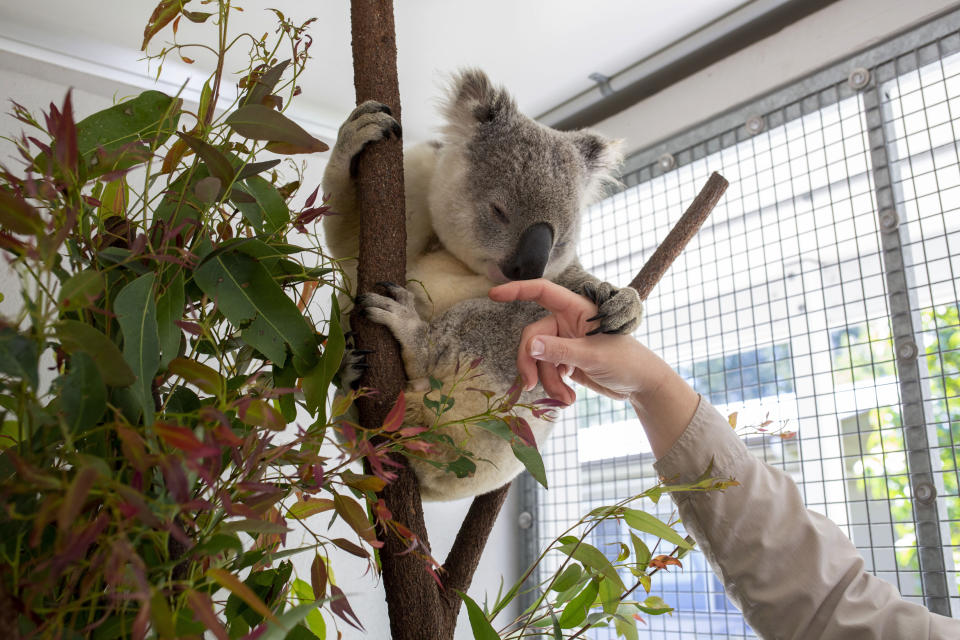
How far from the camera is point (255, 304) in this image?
2.29ft

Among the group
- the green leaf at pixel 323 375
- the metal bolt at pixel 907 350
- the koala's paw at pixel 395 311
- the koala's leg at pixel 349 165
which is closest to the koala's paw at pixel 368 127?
the koala's leg at pixel 349 165

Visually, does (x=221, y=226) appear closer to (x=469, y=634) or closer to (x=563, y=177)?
(x=563, y=177)

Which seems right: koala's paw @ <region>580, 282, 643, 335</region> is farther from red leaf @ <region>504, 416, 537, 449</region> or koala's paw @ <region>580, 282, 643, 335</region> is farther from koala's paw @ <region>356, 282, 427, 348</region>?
red leaf @ <region>504, 416, 537, 449</region>

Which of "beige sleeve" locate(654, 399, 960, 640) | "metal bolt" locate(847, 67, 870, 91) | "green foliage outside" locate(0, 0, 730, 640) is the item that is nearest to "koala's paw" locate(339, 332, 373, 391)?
"green foliage outside" locate(0, 0, 730, 640)

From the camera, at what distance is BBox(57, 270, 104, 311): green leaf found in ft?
1.34

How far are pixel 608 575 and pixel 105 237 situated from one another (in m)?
0.66

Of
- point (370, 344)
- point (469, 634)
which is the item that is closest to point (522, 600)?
point (469, 634)

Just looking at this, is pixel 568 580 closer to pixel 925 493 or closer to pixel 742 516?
pixel 742 516

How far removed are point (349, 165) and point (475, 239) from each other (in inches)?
12.1

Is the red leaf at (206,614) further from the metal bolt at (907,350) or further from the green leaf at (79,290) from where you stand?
the metal bolt at (907,350)

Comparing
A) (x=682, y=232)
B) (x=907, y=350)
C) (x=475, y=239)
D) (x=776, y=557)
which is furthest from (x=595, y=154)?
(x=776, y=557)

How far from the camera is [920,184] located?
1.78 m

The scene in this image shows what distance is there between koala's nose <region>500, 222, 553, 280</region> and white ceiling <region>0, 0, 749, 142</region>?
2.90ft

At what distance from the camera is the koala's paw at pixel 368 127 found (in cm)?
112
